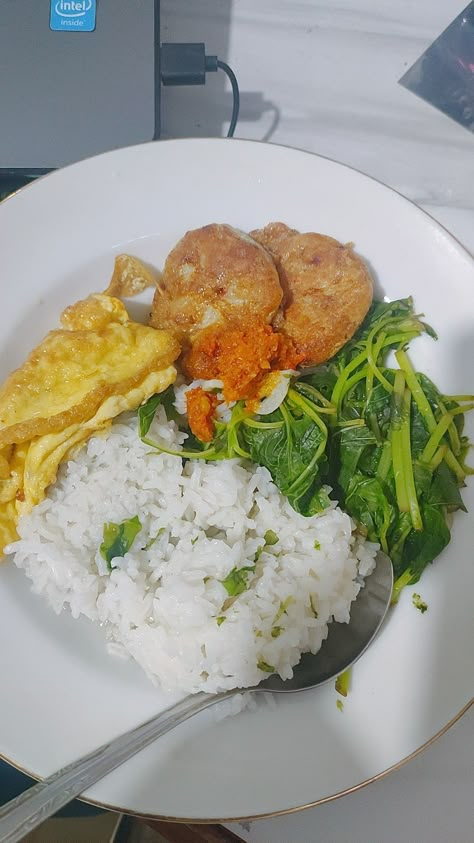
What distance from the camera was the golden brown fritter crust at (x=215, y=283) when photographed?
1.89 m

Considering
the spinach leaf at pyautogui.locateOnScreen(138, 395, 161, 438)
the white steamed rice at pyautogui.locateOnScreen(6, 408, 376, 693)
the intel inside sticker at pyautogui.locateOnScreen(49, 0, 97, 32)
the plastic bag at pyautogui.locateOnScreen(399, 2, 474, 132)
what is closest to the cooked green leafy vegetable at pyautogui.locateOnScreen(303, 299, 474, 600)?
the white steamed rice at pyautogui.locateOnScreen(6, 408, 376, 693)

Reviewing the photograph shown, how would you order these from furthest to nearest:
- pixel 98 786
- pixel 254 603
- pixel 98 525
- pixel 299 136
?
pixel 299 136
pixel 98 525
pixel 254 603
pixel 98 786

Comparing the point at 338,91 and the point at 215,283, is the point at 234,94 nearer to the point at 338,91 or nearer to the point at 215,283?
the point at 338,91

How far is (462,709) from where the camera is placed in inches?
66.5

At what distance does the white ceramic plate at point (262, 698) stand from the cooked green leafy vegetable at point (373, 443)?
0.22 ft

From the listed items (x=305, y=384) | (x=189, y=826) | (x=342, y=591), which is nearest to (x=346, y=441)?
(x=305, y=384)

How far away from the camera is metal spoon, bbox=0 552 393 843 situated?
4.87ft

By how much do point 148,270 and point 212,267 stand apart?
0.28 meters

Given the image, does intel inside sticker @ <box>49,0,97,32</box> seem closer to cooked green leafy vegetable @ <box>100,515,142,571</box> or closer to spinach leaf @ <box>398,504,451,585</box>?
cooked green leafy vegetable @ <box>100,515,142,571</box>

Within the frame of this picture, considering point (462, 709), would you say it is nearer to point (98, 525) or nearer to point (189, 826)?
point (189, 826)

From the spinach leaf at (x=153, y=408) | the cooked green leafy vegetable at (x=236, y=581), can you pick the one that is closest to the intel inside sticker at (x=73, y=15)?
the spinach leaf at (x=153, y=408)

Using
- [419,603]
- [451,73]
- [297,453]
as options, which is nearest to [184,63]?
[451,73]

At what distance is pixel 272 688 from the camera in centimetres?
182

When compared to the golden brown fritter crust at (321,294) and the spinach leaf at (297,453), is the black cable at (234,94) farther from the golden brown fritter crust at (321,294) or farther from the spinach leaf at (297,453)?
the spinach leaf at (297,453)
